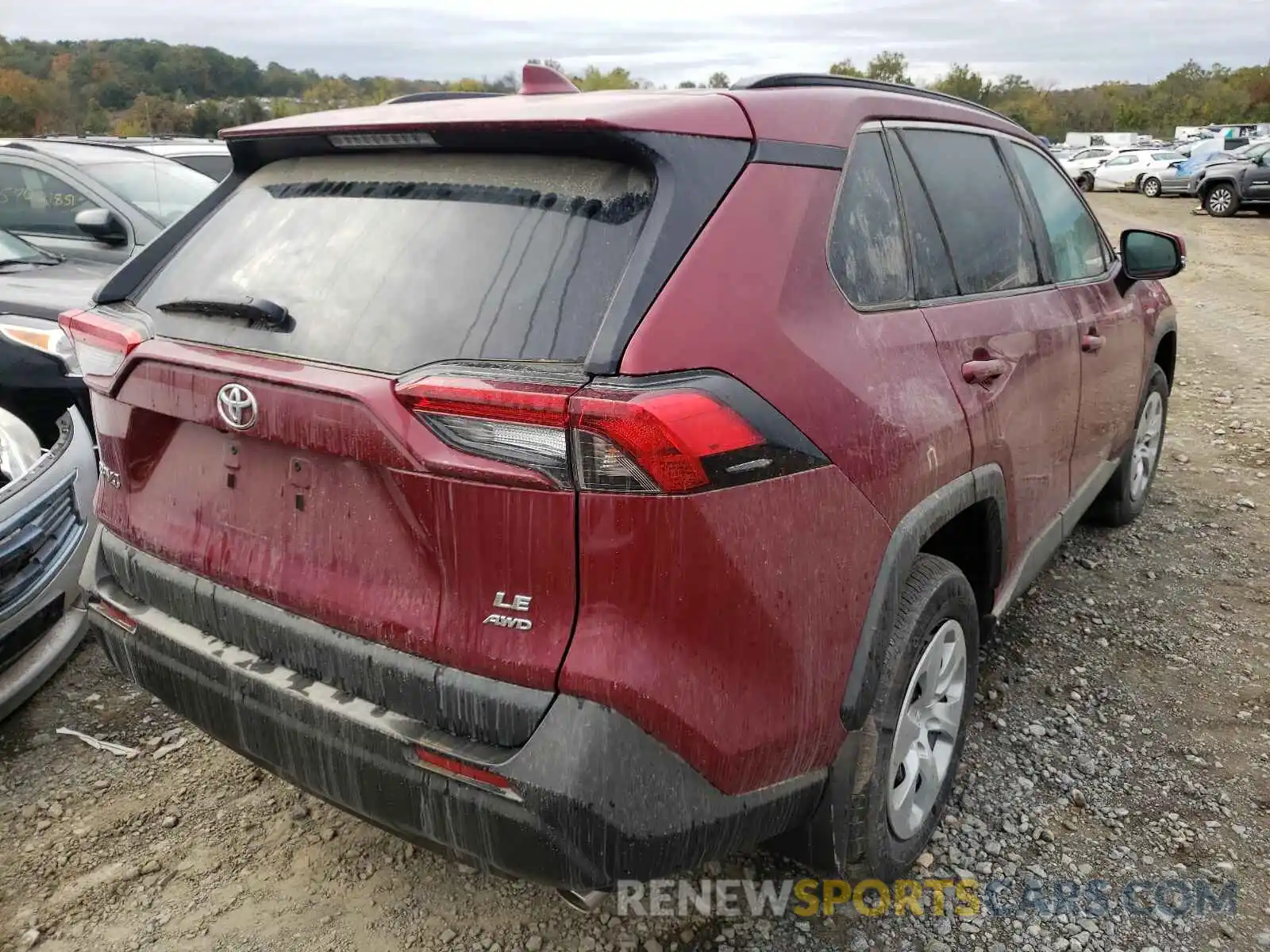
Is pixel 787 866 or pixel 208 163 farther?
pixel 208 163

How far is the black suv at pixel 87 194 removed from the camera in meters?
6.42

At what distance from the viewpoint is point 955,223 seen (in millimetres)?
2611

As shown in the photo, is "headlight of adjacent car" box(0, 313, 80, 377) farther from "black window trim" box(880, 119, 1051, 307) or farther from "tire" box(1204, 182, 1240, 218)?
"tire" box(1204, 182, 1240, 218)

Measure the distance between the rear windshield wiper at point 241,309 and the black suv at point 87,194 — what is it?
4838 mm

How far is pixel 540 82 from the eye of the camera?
224 cm

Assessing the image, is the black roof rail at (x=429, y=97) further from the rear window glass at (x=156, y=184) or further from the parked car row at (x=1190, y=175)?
the parked car row at (x=1190, y=175)

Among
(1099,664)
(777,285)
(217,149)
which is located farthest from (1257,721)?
(217,149)

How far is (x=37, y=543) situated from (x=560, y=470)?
8.18ft

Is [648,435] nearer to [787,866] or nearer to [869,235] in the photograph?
[869,235]

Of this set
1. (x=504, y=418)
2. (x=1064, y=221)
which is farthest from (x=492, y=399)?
(x=1064, y=221)

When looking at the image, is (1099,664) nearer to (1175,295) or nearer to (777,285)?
(777,285)

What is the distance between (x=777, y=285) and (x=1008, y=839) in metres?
1.72

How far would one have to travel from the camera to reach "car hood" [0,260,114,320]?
15.5ft

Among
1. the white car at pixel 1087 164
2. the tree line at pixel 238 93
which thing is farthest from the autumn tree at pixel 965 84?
the white car at pixel 1087 164
